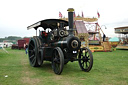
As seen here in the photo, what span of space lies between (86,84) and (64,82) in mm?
664

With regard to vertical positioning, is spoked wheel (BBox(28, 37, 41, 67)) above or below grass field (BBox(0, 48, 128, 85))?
above

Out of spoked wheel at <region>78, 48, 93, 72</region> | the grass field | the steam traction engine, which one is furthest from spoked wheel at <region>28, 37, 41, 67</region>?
spoked wheel at <region>78, 48, 93, 72</region>

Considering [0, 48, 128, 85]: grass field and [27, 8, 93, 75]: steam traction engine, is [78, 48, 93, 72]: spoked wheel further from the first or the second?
[0, 48, 128, 85]: grass field

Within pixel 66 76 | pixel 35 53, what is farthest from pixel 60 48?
pixel 35 53

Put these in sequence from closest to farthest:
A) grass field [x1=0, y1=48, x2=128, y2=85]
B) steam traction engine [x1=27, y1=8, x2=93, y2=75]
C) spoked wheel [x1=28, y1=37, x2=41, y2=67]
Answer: grass field [x1=0, y1=48, x2=128, y2=85], steam traction engine [x1=27, y1=8, x2=93, y2=75], spoked wheel [x1=28, y1=37, x2=41, y2=67]

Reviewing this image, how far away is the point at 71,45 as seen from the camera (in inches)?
218

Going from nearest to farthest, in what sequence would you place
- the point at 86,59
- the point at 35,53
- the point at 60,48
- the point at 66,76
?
the point at 66,76, the point at 60,48, the point at 86,59, the point at 35,53

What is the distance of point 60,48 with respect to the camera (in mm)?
5668

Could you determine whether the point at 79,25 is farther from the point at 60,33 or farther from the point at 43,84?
the point at 43,84

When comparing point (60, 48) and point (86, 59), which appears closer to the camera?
point (60, 48)

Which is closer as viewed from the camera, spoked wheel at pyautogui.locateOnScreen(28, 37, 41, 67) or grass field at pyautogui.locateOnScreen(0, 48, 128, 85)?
grass field at pyautogui.locateOnScreen(0, 48, 128, 85)

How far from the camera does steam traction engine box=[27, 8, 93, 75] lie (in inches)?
218

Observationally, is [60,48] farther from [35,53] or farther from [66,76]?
[35,53]

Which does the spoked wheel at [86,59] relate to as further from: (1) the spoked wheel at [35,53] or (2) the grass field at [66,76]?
(1) the spoked wheel at [35,53]
